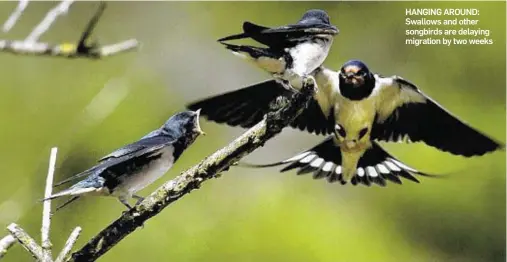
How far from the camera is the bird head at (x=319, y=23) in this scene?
1006 millimetres

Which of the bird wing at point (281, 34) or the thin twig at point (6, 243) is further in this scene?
the bird wing at point (281, 34)

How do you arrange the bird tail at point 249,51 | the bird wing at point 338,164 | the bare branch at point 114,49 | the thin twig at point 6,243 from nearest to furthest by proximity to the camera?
the bare branch at point 114,49, the thin twig at point 6,243, the bird tail at point 249,51, the bird wing at point 338,164

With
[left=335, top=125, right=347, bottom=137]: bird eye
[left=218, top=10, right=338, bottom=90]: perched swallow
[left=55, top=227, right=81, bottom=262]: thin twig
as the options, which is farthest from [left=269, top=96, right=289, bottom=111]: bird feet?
[left=335, top=125, right=347, bottom=137]: bird eye

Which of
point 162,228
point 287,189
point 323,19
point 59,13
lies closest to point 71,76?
point 162,228

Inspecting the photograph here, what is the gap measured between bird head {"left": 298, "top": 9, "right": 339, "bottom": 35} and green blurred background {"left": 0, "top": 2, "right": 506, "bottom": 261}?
0.97ft

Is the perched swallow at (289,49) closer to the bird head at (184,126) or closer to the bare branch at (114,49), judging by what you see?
the bird head at (184,126)

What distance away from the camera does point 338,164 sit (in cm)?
140

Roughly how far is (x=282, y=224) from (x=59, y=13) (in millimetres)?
1155

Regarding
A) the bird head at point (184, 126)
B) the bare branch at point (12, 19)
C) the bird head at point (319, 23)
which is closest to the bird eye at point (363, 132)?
the bird head at point (319, 23)

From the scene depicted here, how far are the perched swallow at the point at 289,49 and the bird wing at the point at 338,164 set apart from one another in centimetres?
36

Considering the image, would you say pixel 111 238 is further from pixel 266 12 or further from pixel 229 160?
pixel 266 12

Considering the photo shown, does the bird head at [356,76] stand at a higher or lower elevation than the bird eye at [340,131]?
higher

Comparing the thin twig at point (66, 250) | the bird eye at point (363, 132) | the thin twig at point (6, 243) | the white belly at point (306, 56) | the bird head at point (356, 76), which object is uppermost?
the white belly at point (306, 56)

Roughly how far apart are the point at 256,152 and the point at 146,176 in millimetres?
626
